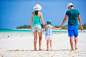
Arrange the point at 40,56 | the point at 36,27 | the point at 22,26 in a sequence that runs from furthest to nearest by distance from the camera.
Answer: the point at 22,26 < the point at 36,27 < the point at 40,56

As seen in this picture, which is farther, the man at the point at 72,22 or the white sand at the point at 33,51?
the man at the point at 72,22

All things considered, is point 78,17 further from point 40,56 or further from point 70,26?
point 40,56

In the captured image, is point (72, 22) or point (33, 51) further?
point (72, 22)

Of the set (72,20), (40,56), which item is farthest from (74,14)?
(40,56)

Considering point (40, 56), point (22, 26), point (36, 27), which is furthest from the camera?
point (22, 26)

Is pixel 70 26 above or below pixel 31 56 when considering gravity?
above

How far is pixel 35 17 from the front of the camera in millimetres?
5082

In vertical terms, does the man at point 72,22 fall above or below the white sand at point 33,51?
above

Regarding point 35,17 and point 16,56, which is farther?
point 35,17

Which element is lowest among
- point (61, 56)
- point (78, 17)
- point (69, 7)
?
point (61, 56)

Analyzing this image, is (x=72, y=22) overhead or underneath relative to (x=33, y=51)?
overhead

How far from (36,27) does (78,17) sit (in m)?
2.05

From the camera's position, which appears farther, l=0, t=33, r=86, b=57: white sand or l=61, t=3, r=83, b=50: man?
l=61, t=3, r=83, b=50: man

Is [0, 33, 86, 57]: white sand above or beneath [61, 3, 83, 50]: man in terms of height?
beneath
